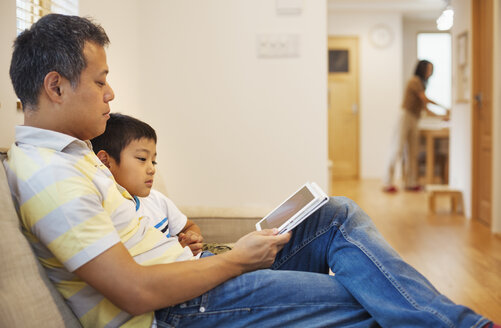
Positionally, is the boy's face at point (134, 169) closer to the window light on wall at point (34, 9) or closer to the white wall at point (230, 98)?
the window light on wall at point (34, 9)

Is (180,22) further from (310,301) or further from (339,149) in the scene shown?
(339,149)

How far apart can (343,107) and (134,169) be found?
6550 millimetres

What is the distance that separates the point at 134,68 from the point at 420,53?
22.3 feet

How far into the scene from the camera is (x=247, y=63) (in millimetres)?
2467

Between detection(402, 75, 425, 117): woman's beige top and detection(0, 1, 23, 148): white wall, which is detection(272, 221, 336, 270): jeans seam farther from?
detection(402, 75, 425, 117): woman's beige top

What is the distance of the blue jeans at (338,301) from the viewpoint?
992 mm

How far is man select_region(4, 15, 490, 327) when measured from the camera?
898 mm

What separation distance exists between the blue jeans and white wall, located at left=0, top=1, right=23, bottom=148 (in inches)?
26.1

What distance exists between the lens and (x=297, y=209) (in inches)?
49.6

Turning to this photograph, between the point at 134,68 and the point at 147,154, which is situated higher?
the point at 134,68

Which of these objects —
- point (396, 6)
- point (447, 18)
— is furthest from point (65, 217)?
point (396, 6)

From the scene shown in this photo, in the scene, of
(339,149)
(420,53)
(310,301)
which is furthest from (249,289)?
(420,53)

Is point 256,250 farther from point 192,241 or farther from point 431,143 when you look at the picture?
point 431,143

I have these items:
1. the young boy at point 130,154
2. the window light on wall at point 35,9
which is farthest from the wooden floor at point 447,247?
the window light on wall at point 35,9
